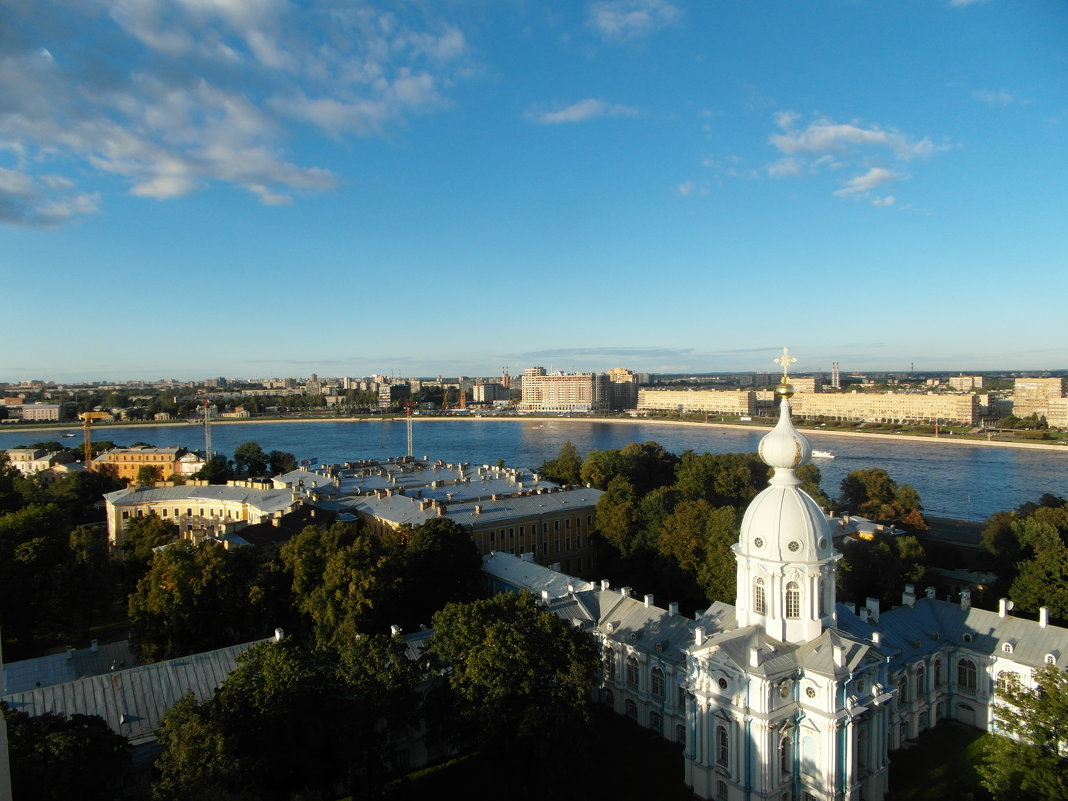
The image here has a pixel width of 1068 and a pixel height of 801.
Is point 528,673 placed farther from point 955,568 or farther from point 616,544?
point 955,568

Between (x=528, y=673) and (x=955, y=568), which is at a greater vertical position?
(x=528, y=673)

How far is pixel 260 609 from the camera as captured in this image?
15.6 m

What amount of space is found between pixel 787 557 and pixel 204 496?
79.5 ft

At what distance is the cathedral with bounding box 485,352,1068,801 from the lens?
10.3 meters

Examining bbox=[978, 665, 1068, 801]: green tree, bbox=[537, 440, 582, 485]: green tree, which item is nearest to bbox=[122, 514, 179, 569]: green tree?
bbox=[537, 440, 582, 485]: green tree

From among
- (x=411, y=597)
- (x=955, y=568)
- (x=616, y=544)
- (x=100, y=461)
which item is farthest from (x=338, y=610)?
(x=100, y=461)

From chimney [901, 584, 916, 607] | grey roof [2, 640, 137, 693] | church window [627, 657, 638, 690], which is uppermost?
chimney [901, 584, 916, 607]

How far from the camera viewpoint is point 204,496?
2847cm

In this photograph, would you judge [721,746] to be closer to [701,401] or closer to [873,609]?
[873,609]

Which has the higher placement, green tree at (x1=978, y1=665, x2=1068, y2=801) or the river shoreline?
green tree at (x1=978, y1=665, x2=1068, y2=801)

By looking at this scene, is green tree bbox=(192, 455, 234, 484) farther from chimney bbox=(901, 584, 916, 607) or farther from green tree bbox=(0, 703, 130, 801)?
chimney bbox=(901, 584, 916, 607)

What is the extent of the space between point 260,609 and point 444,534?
4.50m

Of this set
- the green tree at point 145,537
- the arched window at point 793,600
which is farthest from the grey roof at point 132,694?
the green tree at point 145,537

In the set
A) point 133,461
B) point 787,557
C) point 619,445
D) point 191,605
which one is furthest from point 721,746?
point 619,445
